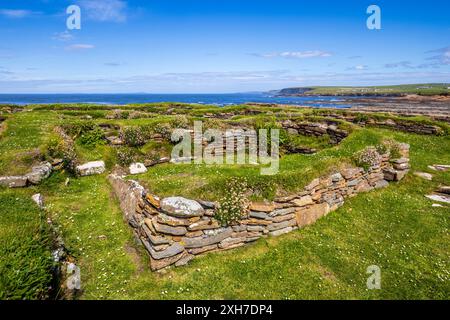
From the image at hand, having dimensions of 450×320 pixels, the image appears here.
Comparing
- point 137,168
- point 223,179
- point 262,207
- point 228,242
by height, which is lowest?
point 228,242

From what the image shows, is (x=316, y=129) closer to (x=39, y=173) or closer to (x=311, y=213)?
(x=311, y=213)

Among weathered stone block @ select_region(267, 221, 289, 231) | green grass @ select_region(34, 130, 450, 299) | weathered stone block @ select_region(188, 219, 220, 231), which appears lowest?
green grass @ select_region(34, 130, 450, 299)

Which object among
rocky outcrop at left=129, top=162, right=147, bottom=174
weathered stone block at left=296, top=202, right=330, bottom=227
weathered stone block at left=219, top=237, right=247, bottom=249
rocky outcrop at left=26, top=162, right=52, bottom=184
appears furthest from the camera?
rocky outcrop at left=129, top=162, right=147, bottom=174

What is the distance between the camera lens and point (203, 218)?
8.95 meters

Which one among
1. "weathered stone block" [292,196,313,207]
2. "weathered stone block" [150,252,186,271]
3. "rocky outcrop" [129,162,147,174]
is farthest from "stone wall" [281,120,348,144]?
"weathered stone block" [150,252,186,271]

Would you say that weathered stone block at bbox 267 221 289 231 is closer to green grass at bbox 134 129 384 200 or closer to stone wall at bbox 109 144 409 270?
stone wall at bbox 109 144 409 270

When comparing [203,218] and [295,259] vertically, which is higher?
[203,218]

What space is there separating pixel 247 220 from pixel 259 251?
113 cm

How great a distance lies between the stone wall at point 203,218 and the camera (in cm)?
852

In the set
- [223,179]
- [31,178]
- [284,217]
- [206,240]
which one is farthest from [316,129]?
[31,178]

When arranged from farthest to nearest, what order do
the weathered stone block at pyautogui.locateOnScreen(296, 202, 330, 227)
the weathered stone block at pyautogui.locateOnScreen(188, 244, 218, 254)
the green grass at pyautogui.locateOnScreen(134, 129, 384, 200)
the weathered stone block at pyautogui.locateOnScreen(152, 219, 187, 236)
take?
the weathered stone block at pyautogui.locateOnScreen(296, 202, 330, 227), the green grass at pyautogui.locateOnScreen(134, 129, 384, 200), the weathered stone block at pyautogui.locateOnScreen(188, 244, 218, 254), the weathered stone block at pyautogui.locateOnScreen(152, 219, 187, 236)

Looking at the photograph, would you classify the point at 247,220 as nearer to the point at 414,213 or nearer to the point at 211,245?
the point at 211,245

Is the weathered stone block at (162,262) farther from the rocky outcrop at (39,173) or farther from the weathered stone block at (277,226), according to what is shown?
the rocky outcrop at (39,173)

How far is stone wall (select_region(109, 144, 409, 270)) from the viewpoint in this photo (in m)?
8.52
